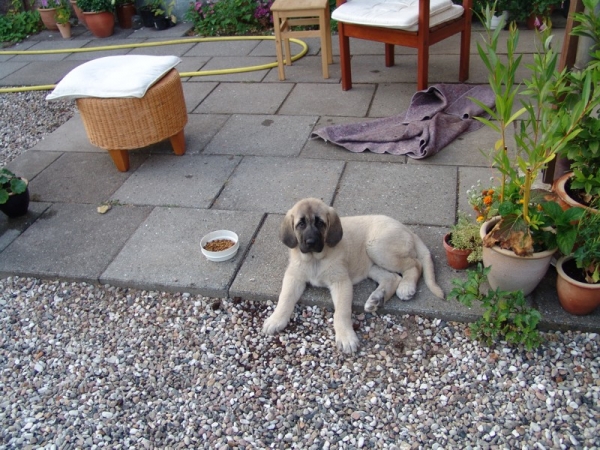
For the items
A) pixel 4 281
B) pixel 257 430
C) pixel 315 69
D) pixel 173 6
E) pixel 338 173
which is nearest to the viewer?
pixel 257 430

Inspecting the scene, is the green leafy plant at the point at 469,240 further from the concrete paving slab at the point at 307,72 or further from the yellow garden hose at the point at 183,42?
the yellow garden hose at the point at 183,42

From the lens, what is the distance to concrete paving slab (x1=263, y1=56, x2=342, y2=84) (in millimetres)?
5891

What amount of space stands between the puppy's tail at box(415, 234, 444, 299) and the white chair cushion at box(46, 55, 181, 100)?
2.38 m

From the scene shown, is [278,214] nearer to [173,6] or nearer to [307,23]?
[307,23]

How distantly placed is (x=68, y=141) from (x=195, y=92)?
1439mm

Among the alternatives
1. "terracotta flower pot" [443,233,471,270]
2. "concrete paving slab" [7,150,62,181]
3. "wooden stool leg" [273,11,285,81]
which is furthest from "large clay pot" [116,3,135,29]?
"terracotta flower pot" [443,233,471,270]

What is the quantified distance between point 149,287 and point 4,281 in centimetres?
106

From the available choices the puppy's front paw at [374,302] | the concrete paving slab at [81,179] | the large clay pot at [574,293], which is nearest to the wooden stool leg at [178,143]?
the concrete paving slab at [81,179]

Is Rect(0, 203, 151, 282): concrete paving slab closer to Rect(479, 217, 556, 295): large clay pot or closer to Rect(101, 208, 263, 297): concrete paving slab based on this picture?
Rect(101, 208, 263, 297): concrete paving slab

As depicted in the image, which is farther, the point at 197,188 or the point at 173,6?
the point at 173,6

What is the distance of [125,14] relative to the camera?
Answer: 838cm

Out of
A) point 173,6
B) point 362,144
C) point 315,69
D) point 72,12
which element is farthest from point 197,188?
point 72,12

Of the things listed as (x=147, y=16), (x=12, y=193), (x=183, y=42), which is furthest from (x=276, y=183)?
(x=147, y=16)

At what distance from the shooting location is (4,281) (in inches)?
142
